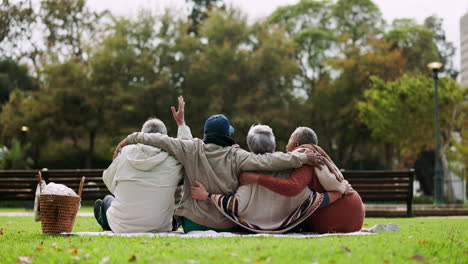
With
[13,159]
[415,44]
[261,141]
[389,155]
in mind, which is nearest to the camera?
[261,141]

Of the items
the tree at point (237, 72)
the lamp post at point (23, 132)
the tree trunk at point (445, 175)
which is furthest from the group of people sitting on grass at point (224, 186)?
the lamp post at point (23, 132)

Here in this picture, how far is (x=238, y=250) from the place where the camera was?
4.84 meters

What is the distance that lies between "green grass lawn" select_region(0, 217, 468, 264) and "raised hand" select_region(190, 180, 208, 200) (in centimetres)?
85

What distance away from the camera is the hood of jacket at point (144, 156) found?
6586 mm

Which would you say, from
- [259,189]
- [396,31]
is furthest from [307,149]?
[396,31]

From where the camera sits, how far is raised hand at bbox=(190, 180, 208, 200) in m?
6.55

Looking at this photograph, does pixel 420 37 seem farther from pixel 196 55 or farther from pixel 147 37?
pixel 147 37

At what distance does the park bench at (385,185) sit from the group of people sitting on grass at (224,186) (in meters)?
6.61

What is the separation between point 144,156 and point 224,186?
999mm

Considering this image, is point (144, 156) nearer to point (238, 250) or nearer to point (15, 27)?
point (238, 250)

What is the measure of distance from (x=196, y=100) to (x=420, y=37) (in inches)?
632

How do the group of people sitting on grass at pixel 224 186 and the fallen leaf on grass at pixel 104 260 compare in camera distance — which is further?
the group of people sitting on grass at pixel 224 186

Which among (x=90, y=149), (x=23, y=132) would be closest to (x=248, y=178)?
(x=90, y=149)

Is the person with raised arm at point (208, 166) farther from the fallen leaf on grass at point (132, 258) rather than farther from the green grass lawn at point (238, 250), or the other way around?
the fallen leaf on grass at point (132, 258)
